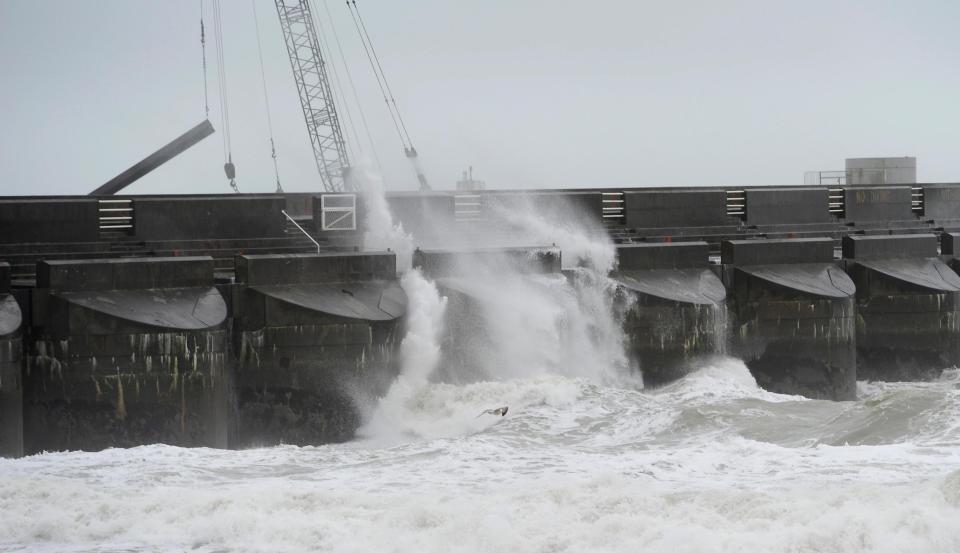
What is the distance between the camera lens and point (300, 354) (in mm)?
18281

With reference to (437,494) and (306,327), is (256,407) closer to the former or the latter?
(306,327)

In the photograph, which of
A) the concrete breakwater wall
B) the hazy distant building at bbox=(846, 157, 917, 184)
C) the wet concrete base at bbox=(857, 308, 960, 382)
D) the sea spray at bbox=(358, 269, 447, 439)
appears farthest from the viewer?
the hazy distant building at bbox=(846, 157, 917, 184)

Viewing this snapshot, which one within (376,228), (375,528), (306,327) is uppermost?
(376,228)

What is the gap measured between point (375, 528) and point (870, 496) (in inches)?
192

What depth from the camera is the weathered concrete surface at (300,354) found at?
1816 centimetres

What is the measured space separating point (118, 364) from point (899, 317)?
592 inches

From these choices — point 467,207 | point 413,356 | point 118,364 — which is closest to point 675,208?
point 467,207

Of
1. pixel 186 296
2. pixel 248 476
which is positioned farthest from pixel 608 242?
pixel 248 476

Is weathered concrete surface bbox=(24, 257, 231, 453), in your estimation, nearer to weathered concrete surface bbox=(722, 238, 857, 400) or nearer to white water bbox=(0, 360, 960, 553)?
white water bbox=(0, 360, 960, 553)

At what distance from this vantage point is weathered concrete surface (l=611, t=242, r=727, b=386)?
21641 millimetres

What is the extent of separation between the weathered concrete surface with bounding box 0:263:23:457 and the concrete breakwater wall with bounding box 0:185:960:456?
0.10 feet

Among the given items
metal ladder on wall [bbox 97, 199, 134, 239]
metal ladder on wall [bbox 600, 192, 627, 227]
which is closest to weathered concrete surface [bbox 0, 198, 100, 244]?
metal ladder on wall [bbox 97, 199, 134, 239]

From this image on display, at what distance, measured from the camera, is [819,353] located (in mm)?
22875

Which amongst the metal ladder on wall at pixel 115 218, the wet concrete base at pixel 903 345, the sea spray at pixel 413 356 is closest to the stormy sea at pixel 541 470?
the sea spray at pixel 413 356
